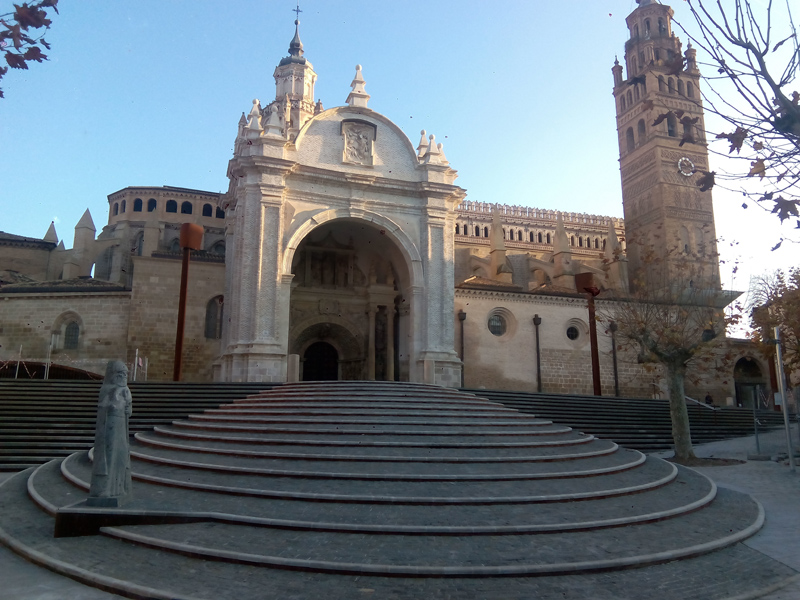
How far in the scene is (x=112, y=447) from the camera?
25.4 feet

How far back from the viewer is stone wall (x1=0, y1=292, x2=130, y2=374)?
25.7 metres

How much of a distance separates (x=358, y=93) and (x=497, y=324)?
12.6 meters

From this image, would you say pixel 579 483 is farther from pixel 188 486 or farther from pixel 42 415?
pixel 42 415

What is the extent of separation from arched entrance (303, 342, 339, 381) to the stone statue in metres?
17.6

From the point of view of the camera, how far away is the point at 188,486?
8.84m

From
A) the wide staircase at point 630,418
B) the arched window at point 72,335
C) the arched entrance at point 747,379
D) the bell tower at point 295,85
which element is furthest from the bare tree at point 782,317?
the bell tower at point 295,85

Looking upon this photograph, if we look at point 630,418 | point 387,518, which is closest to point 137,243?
point 630,418

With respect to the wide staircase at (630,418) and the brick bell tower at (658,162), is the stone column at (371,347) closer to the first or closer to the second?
the wide staircase at (630,418)

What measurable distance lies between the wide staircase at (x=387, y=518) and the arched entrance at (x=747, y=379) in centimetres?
2841

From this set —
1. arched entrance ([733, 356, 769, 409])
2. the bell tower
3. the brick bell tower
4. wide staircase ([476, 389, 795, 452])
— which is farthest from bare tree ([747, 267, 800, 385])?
the bell tower

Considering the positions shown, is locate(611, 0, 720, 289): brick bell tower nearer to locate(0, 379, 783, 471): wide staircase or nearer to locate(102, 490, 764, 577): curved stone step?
locate(0, 379, 783, 471): wide staircase

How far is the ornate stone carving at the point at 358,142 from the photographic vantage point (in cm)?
2314

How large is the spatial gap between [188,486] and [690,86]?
57.7 m

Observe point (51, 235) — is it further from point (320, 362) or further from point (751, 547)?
point (751, 547)
